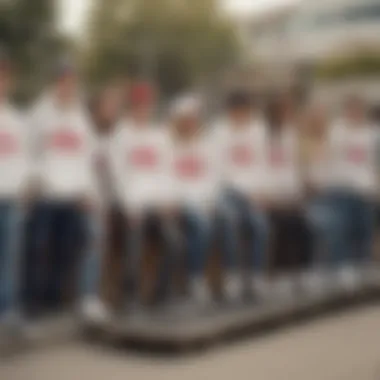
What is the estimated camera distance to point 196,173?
1107mm

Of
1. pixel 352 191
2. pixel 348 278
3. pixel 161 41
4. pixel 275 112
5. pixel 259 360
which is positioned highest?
pixel 161 41

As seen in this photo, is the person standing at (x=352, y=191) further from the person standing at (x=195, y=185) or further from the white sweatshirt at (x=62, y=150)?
the white sweatshirt at (x=62, y=150)

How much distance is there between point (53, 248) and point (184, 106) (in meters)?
0.27

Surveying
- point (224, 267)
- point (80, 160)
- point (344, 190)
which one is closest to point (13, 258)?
point (80, 160)

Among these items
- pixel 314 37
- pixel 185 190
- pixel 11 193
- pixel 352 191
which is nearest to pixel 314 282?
pixel 352 191

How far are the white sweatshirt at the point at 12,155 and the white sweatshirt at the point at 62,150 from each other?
0.02m

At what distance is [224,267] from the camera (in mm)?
1115

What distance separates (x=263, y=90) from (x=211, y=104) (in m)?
0.09

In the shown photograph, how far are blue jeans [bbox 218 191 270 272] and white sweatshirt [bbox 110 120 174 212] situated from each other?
0.30 feet

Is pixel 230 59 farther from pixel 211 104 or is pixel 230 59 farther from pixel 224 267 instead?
pixel 224 267

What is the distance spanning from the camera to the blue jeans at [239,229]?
112 cm

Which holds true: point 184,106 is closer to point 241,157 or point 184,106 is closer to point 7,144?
point 241,157

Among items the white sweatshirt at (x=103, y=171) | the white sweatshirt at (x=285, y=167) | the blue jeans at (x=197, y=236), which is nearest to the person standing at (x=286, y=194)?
the white sweatshirt at (x=285, y=167)

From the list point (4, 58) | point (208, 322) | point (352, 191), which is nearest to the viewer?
point (4, 58)
